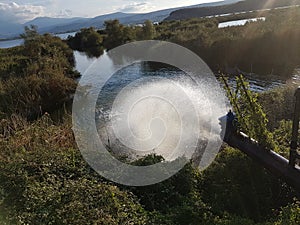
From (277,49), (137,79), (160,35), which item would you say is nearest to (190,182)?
(137,79)

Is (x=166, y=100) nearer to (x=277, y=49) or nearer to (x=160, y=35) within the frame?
(x=277, y=49)

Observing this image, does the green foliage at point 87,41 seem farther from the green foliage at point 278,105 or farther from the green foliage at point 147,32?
the green foliage at point 278,105

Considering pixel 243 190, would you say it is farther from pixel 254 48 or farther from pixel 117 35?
pixel 117 35

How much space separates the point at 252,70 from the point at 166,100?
761 cm

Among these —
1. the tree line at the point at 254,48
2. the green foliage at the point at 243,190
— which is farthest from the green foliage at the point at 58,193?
the tree line at the point at 254,48

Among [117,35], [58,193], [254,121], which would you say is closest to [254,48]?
[254,121]

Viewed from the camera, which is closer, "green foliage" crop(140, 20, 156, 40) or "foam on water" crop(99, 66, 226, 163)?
"foam on water" crop(99, 66, 226, 163)

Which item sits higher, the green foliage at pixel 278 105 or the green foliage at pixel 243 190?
the green foliage at pixel 243 190

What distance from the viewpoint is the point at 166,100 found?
13648mm

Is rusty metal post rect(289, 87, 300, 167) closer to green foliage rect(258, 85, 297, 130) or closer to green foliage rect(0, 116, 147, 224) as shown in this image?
green foliage rect(0, 116, 147, 224)

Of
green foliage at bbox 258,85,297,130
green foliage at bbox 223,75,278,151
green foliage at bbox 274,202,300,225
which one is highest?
green foliage at bbox 223,75,278,151

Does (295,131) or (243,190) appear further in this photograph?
(243,190)

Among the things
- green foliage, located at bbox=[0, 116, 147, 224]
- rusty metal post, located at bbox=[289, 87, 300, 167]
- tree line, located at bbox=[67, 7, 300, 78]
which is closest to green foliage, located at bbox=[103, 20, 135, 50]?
tree line, located at bbox=[67, 7, 300, 78]

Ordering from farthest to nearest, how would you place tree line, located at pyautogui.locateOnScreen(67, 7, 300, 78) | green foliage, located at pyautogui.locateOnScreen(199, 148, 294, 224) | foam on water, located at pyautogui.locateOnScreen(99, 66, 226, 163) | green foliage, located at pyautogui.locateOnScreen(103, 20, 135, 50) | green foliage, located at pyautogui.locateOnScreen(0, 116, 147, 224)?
green foliage, located at pyautogui.locateOnScreen(103, 20, 135, 50) → tree line, located at pyautogui.locateOnScreen(67, 7, 300, 78) → foam on water, located at pyautogui.locateOnScreen(99, 66, 226, 163) → green foliage, located at pyautogui.locateOnScreen(199, 148, 294, 224) → green foliage, located at pyautogui.locateOnScreen(0, 116, 147, 224)
